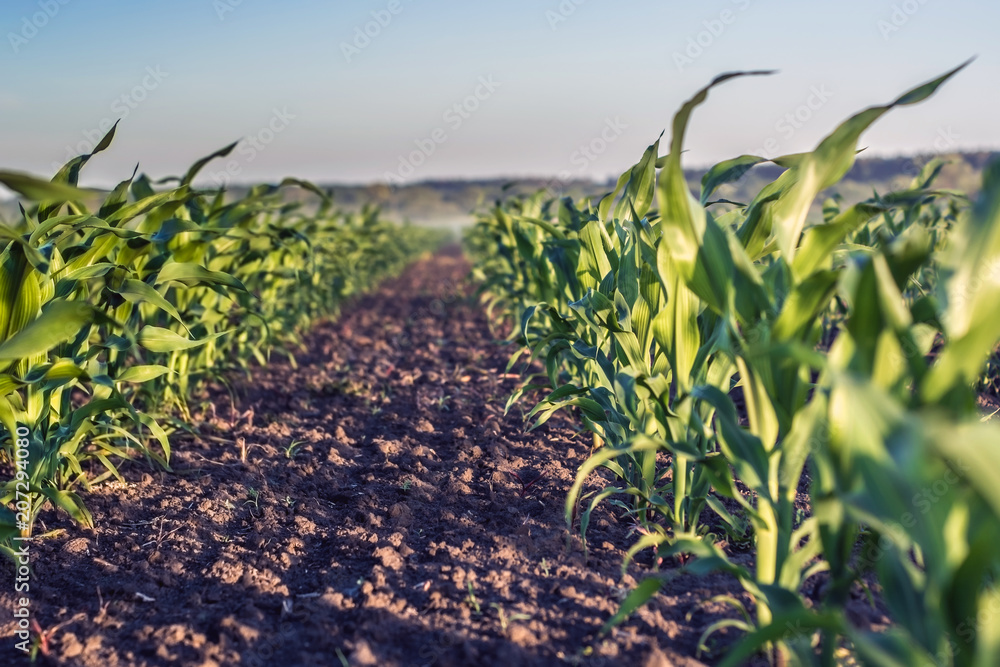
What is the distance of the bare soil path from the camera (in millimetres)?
1784

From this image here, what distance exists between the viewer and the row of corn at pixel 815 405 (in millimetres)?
1041

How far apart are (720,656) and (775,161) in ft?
4.13

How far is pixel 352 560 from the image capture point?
7.51 ft

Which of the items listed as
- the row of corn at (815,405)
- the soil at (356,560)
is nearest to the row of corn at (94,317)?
the soil at (356,560)

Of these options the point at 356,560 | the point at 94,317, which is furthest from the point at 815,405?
the point at 94,317

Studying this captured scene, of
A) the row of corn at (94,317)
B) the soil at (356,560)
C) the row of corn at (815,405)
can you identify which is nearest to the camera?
the row of corn at (815,405)

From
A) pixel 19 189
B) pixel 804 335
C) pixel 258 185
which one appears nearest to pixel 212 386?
pixel 258 185

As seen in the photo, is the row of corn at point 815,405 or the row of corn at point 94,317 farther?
the row of corn at point 94,317

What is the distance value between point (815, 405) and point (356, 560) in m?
1.52

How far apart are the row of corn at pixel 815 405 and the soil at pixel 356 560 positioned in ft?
0.73

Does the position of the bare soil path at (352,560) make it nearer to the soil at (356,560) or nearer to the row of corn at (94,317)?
the soil at (356,560)

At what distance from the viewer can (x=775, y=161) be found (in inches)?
75.5

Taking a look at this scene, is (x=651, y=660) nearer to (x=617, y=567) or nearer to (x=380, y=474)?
(x=617, y=567)

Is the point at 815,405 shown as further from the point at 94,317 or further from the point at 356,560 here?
the point at 94,317
